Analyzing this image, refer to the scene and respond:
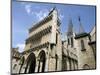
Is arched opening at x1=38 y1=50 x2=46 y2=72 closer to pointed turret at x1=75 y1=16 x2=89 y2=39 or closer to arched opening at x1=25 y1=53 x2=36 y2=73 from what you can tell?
arched opening at x1=25 y1=53 x2=36 y2=73

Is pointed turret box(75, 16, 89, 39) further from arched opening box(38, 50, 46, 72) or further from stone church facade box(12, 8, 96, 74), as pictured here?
arched opening box(38, 50, 46, 72)

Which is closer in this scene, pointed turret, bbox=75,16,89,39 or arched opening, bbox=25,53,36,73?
arched opening, bbox=25,53,36,73

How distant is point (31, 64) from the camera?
103 inches

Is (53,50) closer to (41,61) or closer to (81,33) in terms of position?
(41,61)

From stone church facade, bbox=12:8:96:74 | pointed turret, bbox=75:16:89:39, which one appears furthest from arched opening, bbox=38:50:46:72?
pointed turret, bbox=75:16:89:39

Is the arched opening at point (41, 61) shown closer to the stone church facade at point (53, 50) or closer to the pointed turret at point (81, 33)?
the stone church facade at point (53, 50)

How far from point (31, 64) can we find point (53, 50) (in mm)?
329

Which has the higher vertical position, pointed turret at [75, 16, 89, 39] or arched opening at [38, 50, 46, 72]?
pointed turret at [75, 16, 89, 39]

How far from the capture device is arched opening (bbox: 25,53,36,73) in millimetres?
2600

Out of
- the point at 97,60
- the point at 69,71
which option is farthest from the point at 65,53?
the point at 97,60

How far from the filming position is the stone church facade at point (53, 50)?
262 centimetres

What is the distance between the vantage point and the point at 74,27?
9.25 ft

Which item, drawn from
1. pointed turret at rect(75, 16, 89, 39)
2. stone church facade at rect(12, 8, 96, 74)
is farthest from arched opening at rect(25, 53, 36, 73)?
pointed turret at rect(75, 16, 89, 39)
